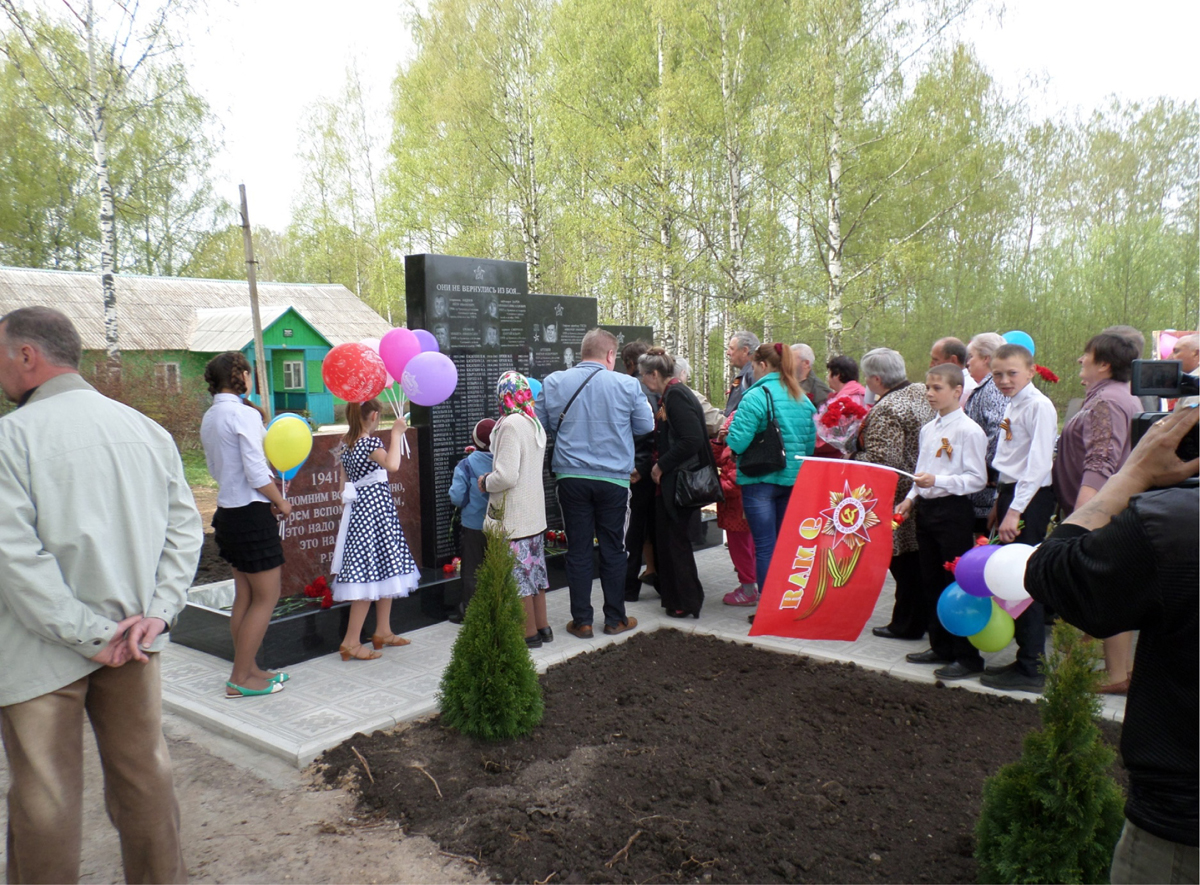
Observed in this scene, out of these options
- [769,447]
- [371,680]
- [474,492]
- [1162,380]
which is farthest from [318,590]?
[1162,380]

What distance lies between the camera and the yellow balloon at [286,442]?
505 centimetres

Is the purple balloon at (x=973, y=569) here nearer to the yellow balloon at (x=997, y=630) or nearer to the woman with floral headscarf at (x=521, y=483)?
the yellow balloon at (x=997, y=630)

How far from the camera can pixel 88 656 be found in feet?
8.11

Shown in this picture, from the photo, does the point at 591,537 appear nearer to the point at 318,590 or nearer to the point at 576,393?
the point at 576,393

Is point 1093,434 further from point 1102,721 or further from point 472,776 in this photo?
point 472,776

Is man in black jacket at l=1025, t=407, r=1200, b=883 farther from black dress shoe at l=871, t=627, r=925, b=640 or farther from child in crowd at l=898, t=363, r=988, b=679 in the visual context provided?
black dress shoe at l=871, t=627, r=925, b=640

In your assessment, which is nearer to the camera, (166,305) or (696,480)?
(696,480)

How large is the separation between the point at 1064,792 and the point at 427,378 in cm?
462

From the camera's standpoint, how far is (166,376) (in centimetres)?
1689

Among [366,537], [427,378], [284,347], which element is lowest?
[366,537]

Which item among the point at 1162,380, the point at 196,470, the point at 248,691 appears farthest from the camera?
the point at 196,470

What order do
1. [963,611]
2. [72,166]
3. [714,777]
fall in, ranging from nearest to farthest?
[714,777]
[963,611]
[72,166]

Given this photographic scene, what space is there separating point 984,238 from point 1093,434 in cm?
2162

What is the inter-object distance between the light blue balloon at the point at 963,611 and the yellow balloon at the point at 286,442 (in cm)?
395
